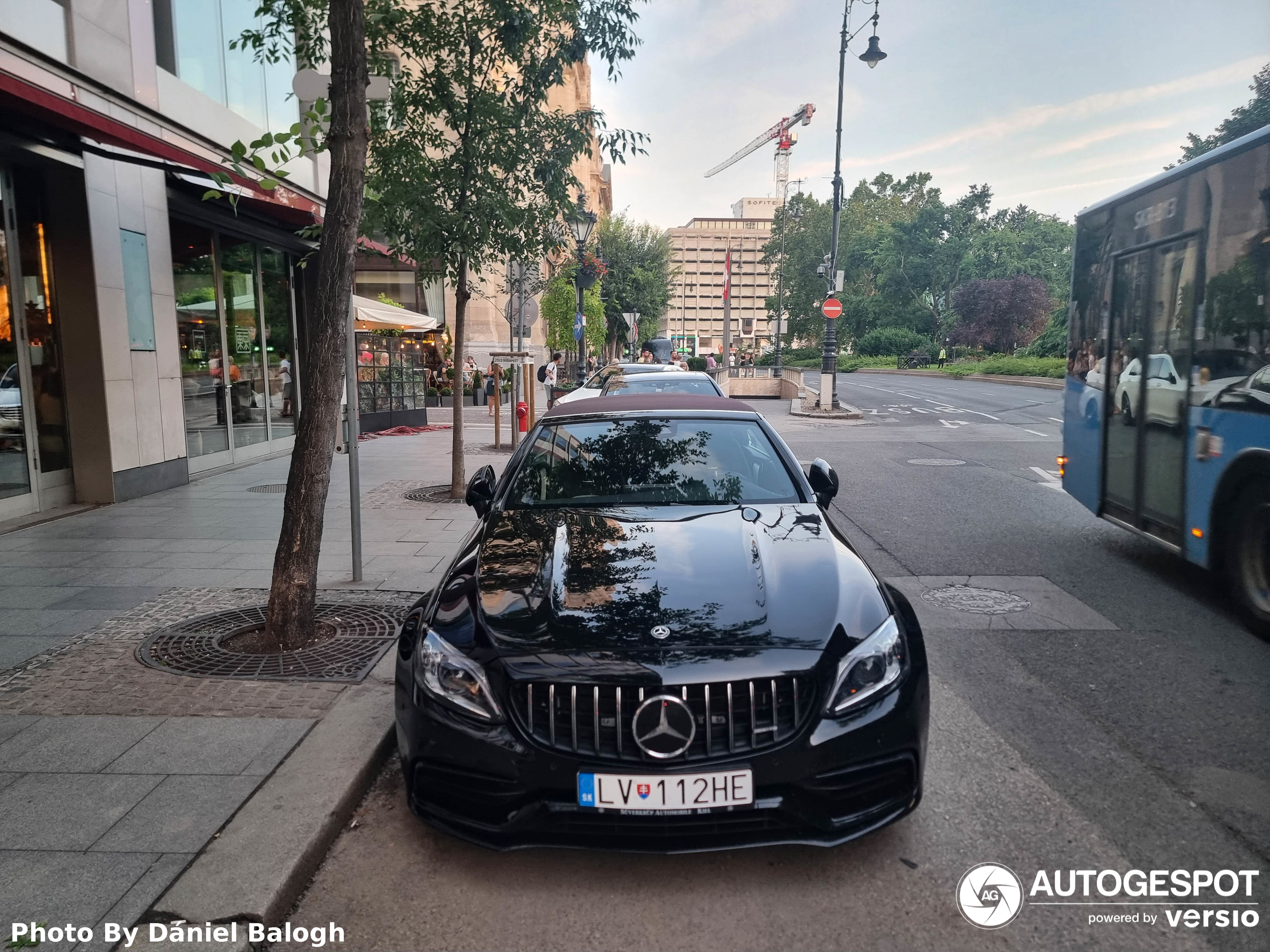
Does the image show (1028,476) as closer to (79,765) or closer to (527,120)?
(527,120)

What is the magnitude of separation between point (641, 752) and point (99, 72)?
1007 cm

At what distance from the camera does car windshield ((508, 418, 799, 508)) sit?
4.16 meters

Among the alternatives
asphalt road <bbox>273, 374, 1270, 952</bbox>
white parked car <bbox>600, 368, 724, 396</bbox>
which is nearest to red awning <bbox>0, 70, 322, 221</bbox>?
asphalt road <bbox>273, 374, 1270, 952</bbox>

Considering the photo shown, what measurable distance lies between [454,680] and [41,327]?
890 centimetres

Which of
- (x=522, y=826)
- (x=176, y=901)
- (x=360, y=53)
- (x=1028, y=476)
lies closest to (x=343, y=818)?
(x=176, y=901)

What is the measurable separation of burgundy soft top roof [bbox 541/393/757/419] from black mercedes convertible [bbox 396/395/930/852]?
5.57ft

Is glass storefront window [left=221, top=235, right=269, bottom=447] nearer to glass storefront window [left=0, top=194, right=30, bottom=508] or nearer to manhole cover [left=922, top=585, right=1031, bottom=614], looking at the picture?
glass storefront window [left=0, top=194, right=30, bottom=508]

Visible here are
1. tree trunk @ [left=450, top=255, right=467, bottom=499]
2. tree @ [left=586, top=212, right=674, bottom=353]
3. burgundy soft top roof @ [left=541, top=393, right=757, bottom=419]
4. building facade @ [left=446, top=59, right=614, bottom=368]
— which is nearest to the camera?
burgundy soft top roof @ [left=541, top=393, right=757, bottom=419]

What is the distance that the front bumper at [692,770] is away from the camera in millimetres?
2602

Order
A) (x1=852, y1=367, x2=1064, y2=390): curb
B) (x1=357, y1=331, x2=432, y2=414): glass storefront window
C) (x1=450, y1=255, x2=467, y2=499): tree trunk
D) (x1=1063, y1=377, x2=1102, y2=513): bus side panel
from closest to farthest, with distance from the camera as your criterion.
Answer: (x1=1063, y1=377, x2=1102, y2=513): bus side panel, (x1=450, y1=255, x2=467, y2=499): tree trunk, (x1=357, y1=331, x2=432, y2=414): glass storefront window, (x1=852, y1=367, x2=1064, y2=390): curb

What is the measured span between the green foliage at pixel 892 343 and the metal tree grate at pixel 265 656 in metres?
67.7

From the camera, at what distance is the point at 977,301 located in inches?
2420

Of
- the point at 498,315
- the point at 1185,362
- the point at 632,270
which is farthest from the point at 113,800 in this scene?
the point at 632,270

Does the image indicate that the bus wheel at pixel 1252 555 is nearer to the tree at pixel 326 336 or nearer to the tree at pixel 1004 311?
the tree at pixel 326 336
